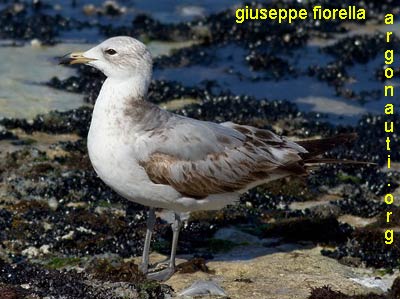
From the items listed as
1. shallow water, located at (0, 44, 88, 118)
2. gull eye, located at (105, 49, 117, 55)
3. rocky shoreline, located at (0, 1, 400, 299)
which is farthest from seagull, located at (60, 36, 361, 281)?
shallow water, located at (0, 44, 88, 118)

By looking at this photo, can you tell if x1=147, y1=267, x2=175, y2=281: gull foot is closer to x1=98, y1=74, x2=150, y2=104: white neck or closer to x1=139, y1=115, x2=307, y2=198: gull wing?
x1=139, y1=115, x2=307, y2=198: gull wing

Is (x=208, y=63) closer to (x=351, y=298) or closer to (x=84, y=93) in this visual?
(x=84, y=93)

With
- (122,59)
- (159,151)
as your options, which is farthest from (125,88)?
(159,151)

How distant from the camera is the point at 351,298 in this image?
10.7m

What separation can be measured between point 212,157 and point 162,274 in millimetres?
1470

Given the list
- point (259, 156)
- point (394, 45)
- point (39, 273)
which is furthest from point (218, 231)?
point (394, 45)

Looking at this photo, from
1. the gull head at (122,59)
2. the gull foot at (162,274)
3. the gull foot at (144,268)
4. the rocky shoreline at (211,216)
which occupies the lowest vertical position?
the gull foot at (162,274)

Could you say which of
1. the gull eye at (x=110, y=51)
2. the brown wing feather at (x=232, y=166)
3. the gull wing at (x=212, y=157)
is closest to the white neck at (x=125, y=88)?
the gull eye at (x=110, y=51)

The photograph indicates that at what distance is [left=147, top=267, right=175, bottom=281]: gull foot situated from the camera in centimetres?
1135

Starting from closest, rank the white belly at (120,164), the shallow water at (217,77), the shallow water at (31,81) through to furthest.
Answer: the white belly at (120,164) < the shallow water at (31,81) < the shallow water at (217,77)

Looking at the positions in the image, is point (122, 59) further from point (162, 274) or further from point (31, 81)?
point (31, 81)

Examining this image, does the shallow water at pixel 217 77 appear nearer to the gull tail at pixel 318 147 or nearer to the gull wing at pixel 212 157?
the gull tail at pixel 318 147

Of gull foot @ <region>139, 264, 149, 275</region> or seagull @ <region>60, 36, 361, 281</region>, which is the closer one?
seagull @ <region>60, 36, 361, 281</region>

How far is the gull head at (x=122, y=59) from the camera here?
11547 mm
